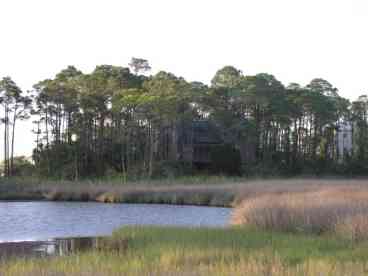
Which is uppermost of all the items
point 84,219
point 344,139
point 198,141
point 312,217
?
point 344,139

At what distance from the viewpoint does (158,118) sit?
55312mm

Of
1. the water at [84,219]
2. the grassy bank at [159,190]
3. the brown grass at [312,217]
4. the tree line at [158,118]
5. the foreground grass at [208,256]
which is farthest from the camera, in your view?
the tree line at [158,118]

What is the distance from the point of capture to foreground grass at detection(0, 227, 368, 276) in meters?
9.98

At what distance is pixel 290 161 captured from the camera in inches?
2618

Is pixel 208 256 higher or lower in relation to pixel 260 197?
lower

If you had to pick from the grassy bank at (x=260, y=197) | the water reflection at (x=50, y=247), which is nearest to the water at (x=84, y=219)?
the water reflection at (x=50, y=247)

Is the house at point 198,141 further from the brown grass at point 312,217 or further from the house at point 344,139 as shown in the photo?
the brown grass at point 312,217

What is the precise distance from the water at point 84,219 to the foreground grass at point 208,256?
463 cm

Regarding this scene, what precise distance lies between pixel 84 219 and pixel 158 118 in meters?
28.1

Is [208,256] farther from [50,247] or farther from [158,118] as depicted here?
[158,118]

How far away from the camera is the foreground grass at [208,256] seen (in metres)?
9.98

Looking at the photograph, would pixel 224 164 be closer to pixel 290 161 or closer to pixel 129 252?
pixel 290 161

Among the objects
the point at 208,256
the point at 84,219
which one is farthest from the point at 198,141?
the point at 208,256

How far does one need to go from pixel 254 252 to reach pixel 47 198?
32.5m
